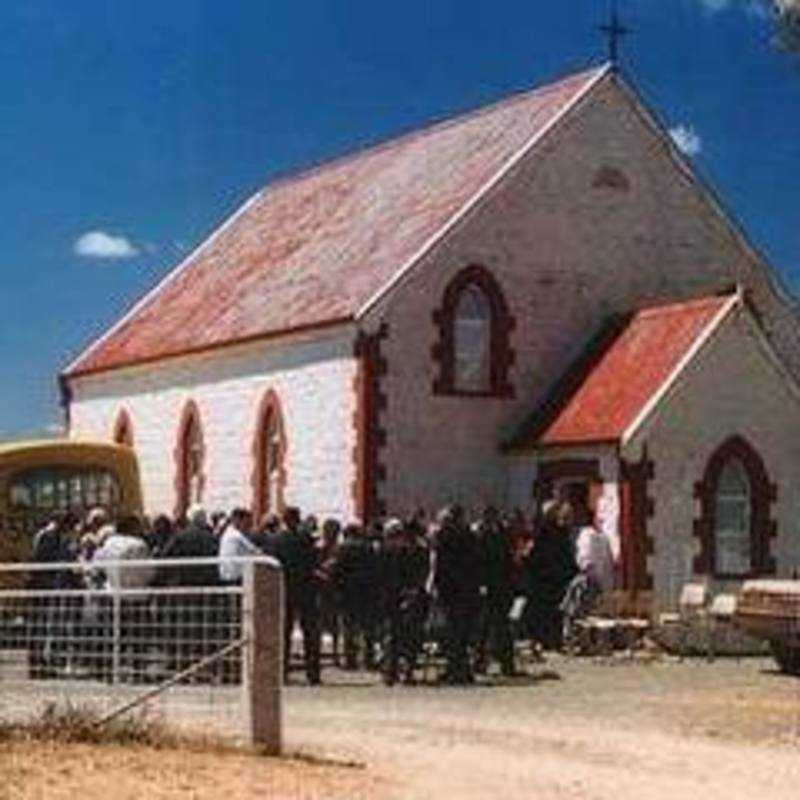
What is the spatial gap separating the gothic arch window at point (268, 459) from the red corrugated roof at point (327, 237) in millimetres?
1550

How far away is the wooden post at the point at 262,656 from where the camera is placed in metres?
17.7

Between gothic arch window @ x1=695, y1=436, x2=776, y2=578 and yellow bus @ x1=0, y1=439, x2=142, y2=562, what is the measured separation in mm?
10593

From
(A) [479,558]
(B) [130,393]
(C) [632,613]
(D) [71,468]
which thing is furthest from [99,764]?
(B) [130,393]

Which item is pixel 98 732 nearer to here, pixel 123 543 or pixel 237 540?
pixel 237 540

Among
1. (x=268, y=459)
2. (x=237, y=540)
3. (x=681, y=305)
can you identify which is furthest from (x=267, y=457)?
(x=237, y=540)

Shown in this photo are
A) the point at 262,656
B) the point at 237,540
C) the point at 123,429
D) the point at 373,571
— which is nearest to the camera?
the point at 262,656

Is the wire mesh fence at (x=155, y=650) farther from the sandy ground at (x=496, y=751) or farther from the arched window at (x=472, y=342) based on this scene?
the arched window at (x=472, y=342)

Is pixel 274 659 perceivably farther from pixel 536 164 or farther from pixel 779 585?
pixel 536 164

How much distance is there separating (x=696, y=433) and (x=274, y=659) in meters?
23.4

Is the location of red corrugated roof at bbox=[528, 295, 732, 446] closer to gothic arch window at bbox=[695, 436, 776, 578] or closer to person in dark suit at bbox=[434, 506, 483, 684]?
gothic arch window at bbox=[695, 436, 776, 578]

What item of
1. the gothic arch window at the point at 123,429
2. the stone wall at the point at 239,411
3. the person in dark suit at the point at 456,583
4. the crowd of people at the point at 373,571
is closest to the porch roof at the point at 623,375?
the stone wall at the point at 239,411

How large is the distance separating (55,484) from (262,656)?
17.1m

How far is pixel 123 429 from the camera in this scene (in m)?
52.4

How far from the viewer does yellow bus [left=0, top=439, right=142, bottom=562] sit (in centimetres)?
3359
